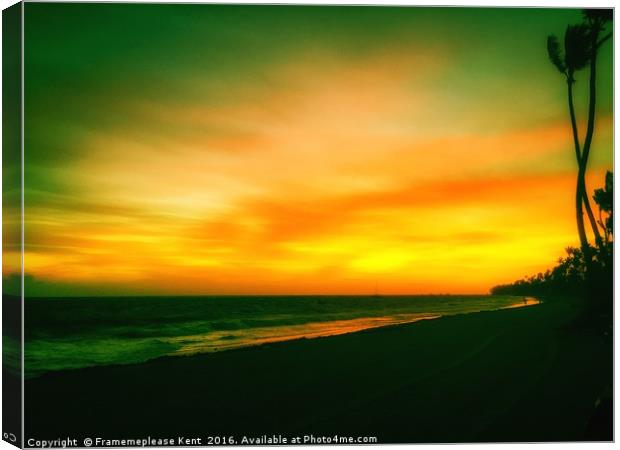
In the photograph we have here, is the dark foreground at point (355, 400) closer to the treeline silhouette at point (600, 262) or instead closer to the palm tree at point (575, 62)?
the treeline silhouette at point (600, 262)

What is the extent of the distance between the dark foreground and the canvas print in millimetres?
26

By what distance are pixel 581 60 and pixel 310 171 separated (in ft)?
11.7

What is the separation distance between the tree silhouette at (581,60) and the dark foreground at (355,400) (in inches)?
73.2

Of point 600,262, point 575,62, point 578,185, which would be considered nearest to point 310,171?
point 578,185

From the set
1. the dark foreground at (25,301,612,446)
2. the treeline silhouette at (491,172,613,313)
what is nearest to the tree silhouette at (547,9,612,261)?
the treeline silhouette at (491,172,613,313)

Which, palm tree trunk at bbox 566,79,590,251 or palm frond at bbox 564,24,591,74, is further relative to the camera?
palm tree trunk at bbox 566,79,590,251

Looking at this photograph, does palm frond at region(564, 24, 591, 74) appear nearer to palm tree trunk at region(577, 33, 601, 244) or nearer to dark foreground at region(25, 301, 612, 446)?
palm tree trunk at region(577, 33, 601, 244)

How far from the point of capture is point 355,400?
6770mm

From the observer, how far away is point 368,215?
859 centimetres

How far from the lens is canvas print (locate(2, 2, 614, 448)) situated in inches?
246

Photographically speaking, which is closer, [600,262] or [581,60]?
[581,60]

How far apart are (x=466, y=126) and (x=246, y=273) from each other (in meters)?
5.17

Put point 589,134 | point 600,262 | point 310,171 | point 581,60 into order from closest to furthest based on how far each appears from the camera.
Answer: point 581,60 → point 589,134 → point 600,262 → point 310,171

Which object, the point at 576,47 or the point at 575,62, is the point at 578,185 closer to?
the point at 575,62
